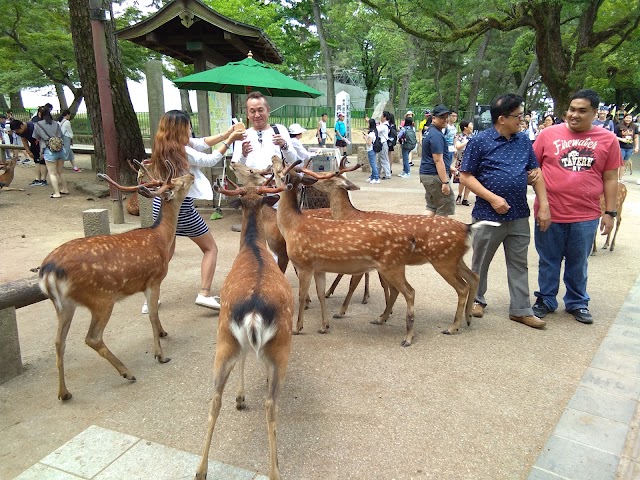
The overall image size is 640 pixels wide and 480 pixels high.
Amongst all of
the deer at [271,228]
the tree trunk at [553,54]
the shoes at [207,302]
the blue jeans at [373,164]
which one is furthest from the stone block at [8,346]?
the tree trunk at [553,54]

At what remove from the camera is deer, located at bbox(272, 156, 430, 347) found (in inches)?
160

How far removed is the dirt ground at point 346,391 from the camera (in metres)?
2.67

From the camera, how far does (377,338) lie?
13.8ft

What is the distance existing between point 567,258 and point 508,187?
102cm

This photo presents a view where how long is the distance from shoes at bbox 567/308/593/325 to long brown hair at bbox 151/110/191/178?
395 centimetres

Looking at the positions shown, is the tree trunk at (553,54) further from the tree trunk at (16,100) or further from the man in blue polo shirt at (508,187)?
the tree trunk at (16,100)

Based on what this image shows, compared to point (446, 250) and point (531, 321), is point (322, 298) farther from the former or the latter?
point (531, 321)

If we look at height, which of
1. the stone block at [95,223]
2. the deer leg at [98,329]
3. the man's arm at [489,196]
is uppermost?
the man's arm at [489,196]

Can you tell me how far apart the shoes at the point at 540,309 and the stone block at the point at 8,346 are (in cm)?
450

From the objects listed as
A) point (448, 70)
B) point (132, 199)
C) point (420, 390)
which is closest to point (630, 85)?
point (448, 70)

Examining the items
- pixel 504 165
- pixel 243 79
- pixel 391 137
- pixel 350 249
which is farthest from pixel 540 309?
pixel 391 137

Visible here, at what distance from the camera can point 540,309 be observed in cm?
466

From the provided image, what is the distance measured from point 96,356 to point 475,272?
11.4 ft

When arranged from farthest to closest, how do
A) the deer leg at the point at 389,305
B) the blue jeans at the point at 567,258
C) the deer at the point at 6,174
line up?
the deer at the point at 6,174
the deer leg at the point at 389,305
the blue jeans at the point at 567,258
